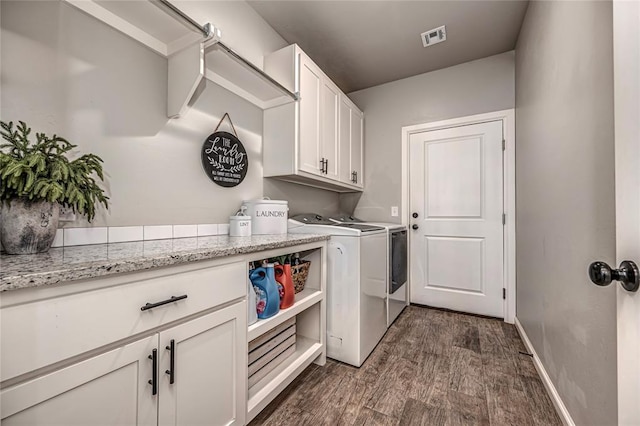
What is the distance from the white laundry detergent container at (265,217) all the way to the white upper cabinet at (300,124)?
0.33 m

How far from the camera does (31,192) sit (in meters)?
0.84

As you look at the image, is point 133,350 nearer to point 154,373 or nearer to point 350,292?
point 154,373

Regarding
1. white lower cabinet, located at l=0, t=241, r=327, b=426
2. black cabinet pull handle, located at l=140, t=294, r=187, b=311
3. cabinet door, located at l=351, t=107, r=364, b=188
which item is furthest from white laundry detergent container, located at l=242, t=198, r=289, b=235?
cabinet door, located at l=351, t=107, r=364, b=188

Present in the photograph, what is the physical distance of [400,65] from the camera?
9.18 ft

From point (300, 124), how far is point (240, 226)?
89cm

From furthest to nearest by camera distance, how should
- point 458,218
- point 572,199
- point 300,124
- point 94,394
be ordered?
point 458,218, point 300,124, point 572,199, point 94,394

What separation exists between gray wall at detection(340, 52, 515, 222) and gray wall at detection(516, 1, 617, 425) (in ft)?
2.31

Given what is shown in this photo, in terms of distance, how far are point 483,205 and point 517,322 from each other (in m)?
1.07

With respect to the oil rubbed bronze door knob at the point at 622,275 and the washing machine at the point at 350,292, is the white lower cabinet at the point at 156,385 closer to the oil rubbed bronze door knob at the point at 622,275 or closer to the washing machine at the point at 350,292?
the washing machine at the point at 350,292

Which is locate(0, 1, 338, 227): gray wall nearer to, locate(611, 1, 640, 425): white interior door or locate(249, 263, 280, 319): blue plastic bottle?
locate(249, 263, 280, 319): blue plastic bottle

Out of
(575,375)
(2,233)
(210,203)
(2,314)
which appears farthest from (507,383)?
(2,233)

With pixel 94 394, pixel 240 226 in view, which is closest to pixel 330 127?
pixel 240 226

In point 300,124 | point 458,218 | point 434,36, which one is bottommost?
point 458,218

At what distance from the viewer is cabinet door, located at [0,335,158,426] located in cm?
61
